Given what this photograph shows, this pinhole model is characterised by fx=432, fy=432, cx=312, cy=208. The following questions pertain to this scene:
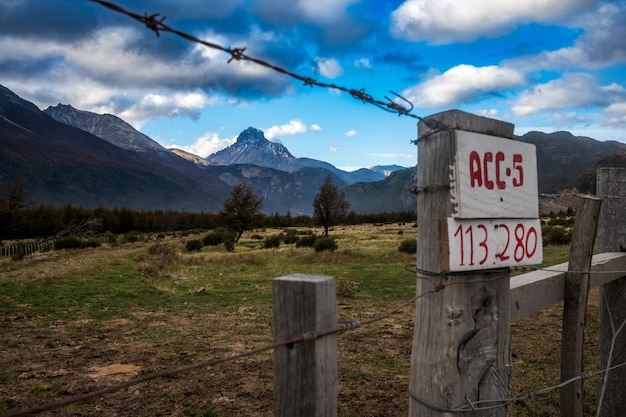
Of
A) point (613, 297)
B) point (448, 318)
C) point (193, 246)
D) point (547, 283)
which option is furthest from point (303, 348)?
point (193, 246)

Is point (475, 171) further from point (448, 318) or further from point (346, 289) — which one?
point (346, 289)

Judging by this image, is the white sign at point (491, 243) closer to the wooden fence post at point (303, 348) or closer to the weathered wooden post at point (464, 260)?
the weathered wooden post at point (464, 260)

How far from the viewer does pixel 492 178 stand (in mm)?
1970

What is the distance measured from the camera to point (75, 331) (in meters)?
9.20

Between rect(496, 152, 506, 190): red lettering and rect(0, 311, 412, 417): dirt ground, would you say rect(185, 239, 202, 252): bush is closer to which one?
rect(0, 311, 412, 417): dirt ground

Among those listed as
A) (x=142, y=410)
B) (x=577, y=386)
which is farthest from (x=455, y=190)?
(x=142, y=410)

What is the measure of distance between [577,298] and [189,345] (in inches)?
267

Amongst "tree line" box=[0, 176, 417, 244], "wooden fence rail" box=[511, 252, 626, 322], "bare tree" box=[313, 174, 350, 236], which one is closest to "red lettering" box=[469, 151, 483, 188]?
"wooden fence rail" box=[511, 252, 626, 322]

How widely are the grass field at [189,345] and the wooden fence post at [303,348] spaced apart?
160 inches

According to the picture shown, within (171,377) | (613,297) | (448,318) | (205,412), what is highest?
(448,318)

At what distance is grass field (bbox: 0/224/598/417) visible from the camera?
546 centimetres

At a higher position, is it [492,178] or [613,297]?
[492,178]

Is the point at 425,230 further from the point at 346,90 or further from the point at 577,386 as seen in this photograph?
the point at 577,386

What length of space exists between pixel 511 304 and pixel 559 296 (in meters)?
0.68
